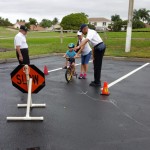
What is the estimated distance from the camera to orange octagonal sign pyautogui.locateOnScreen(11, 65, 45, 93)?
6.14 meters

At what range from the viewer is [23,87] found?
635 cm

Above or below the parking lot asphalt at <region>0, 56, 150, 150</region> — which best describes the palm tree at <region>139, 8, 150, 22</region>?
above

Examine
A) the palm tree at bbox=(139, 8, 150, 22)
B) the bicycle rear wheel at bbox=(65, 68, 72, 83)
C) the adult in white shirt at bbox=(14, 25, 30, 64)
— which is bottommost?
the bicycle rear wheel at bbox=(65, 68, 72, 83)

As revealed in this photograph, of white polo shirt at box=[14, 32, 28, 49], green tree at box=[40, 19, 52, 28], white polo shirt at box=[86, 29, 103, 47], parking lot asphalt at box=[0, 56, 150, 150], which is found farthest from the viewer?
green tree at box=[40, 19, 52, 28]

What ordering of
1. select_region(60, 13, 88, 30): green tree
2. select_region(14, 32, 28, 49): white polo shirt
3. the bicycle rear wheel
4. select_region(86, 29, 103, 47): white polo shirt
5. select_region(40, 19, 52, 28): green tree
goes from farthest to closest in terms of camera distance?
select_region(40, 19, 52, 28): green tree < select_region(60, 13, 88, 30): green tree < the bicycle rear wheel < select_region(14, 32, 28, 49): white polo shirt < select_region(86, 29, 103, 47): white polo shirt

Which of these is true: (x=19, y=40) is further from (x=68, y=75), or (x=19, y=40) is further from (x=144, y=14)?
(x=144, y=14)

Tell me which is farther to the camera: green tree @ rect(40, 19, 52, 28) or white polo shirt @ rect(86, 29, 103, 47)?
green tree @ rect(40, 19, 52, 28)

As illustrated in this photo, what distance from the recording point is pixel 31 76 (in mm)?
6184

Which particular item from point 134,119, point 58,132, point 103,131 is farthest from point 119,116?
point 58,132

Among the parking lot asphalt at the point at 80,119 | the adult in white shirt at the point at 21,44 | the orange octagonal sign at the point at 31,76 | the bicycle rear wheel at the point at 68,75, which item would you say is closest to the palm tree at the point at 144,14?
the bicycle rear wheel at the point at 68,75

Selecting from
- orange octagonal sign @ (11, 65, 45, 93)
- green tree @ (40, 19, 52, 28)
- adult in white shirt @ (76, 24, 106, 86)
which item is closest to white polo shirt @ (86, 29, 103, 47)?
adult in white shirt @ (76, 24, 106, 86)

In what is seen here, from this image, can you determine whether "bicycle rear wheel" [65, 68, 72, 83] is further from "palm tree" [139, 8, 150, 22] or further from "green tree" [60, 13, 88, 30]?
"palm tree" [139, 8, 150, 22]

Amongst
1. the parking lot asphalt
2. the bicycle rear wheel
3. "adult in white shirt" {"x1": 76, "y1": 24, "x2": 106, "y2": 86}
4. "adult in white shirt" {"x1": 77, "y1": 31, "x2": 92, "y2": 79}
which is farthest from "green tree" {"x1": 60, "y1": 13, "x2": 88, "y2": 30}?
the parking lot asphalt

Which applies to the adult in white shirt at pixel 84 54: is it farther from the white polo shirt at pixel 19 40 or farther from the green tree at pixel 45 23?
the green tree at pixel 45 23
